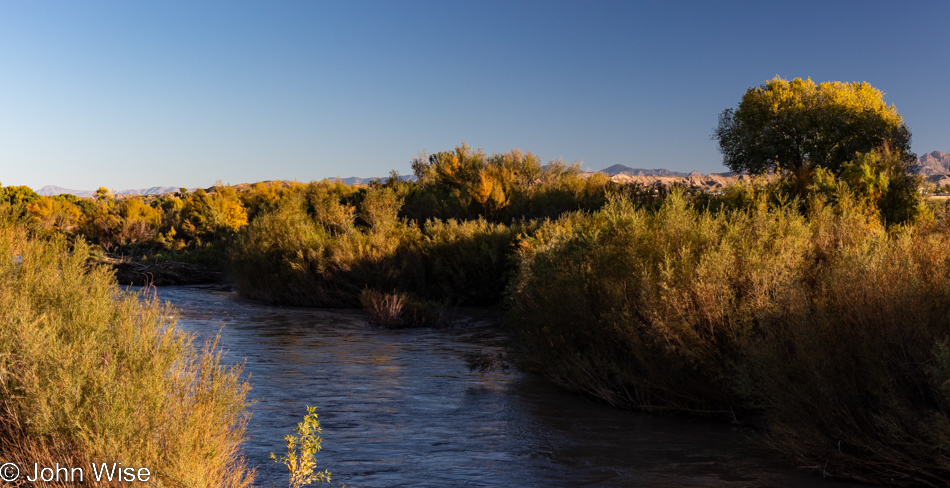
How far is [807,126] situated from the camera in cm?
3762

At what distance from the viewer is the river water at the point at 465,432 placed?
723 centimetres

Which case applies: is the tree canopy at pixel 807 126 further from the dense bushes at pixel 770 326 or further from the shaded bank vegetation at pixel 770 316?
the dense bushes at pixel 770 326

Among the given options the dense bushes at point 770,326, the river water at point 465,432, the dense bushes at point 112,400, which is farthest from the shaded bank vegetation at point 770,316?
the dense bushes at point 112,400

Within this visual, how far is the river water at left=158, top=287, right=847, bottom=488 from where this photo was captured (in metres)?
7.23

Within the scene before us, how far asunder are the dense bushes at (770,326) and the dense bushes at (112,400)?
5.06 metres

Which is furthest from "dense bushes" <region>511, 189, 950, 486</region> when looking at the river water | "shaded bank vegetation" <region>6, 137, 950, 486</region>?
the river water

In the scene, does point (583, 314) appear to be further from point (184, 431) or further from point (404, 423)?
point (184, 431)

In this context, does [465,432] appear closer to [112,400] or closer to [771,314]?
[771,314]

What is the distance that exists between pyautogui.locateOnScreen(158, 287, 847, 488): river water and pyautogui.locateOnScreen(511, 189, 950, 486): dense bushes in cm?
51

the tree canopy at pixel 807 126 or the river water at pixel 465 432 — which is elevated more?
the tree canopy at pixel 807 126

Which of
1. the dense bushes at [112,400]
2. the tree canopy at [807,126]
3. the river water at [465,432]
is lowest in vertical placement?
the river water at [465,432]

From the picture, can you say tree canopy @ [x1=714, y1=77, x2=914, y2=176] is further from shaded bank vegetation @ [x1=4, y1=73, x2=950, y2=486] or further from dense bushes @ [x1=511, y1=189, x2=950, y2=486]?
dense bushes @ [x1=511, y1=189, x2=950, y2=486]

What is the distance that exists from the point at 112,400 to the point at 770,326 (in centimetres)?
626

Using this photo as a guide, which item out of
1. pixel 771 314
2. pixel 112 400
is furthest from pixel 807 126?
pixel 112 400
